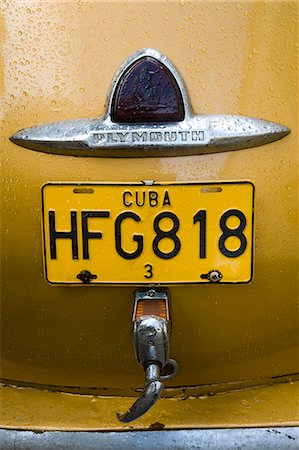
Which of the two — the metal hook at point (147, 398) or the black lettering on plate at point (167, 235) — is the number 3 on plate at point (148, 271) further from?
the metal hook at point (147, 398)

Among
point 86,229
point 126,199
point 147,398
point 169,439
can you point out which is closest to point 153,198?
point 126,199

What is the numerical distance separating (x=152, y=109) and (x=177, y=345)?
1.81ft

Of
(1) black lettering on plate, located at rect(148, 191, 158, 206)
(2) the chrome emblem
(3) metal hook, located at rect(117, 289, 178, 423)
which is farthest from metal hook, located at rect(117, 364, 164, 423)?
(2) the chrome emblem

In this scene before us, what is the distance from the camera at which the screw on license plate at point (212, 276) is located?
56.7 inches

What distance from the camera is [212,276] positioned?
1442mm

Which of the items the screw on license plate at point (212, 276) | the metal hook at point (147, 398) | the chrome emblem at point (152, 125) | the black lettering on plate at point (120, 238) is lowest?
the metal hook at point (147, 398)

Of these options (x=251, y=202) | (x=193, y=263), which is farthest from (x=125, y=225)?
(x=251, y=202)

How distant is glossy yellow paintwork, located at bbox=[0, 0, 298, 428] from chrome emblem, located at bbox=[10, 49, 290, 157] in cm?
2

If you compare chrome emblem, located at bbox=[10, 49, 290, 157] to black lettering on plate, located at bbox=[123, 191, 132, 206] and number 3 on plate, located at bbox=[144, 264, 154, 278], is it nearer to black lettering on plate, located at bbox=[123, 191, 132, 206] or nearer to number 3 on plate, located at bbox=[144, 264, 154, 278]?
black lettering on plate, located at bbox=[123, 191, 132, 206]

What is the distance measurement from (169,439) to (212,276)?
0.37 meters

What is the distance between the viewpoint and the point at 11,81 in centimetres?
147

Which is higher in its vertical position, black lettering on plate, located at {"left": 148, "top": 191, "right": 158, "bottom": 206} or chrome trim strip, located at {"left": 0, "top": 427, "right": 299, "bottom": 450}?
black lettering on plate, located at {"left": 148, "top": 191, "right": 158, "bottom": 206}

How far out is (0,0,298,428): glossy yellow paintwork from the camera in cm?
143

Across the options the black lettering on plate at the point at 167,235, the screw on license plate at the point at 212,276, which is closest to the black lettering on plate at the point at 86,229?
the black lettering on plate at the point at 167,235
